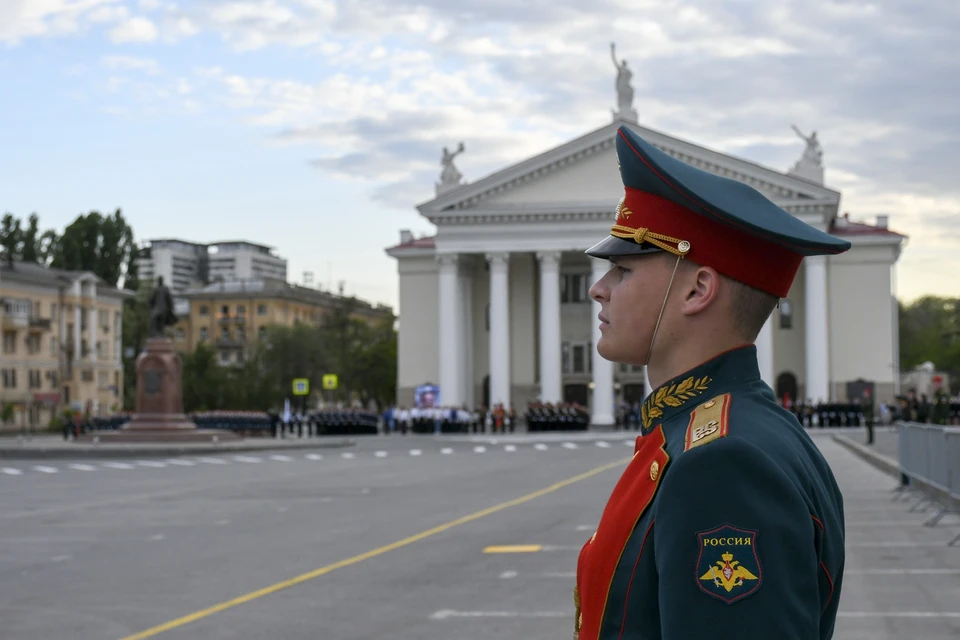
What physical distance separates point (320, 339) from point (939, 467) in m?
114

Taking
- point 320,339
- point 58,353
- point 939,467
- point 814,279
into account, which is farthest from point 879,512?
→ point 320,339

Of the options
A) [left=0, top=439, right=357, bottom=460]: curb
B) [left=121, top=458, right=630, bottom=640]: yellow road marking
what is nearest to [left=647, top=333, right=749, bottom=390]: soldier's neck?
[left=121, top=458, right=630, bottom=640]: yellow road marking

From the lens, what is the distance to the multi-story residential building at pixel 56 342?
98.4 metres

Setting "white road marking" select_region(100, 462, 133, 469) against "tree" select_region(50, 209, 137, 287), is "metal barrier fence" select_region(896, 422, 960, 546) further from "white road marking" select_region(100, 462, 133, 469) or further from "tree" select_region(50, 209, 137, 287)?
"tree" select_region(50, 209, 137, 287)

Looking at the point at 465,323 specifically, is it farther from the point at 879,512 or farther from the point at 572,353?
the point at 879,512

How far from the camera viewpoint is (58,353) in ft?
344

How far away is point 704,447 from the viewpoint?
255 centimetres

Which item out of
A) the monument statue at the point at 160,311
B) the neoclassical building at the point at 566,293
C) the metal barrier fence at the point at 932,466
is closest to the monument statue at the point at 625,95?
the neoclassical building at the point at 566,293

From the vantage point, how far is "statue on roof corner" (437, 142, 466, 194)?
85944mm

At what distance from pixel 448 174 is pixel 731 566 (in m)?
84.6

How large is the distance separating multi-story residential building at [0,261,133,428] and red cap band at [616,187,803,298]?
93.6 m

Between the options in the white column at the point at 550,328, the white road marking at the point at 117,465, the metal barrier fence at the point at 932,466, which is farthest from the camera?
the white column at the point at 550,328

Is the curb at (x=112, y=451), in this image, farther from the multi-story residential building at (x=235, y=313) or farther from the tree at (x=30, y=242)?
the multi-story residential building at (x=235, y=313)

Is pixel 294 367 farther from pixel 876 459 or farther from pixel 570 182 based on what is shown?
pixel 876 459
